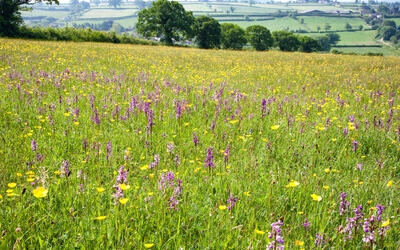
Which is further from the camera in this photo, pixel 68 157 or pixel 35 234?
pixel 68 157

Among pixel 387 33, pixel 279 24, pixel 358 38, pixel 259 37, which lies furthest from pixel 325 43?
pixel 279 24

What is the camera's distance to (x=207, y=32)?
63.0 metres

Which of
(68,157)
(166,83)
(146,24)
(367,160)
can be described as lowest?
(367,160)

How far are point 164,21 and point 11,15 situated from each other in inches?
1247

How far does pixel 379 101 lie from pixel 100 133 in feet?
23.4

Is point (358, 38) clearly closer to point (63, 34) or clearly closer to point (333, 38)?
point (333, 38)

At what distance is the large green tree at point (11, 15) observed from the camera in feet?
106

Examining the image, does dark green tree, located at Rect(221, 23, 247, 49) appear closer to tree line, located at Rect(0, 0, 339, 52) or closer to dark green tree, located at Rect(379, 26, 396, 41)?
tree line, located at Rect(0, 0, 339, 52)

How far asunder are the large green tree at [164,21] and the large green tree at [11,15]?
25.7 metres

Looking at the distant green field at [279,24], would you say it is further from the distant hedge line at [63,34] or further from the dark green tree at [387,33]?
the distant hedge line at [63,34]

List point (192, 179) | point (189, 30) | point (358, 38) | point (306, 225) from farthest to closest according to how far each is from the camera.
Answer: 1. point (358, 38)
2. point (189, 30)
3. point (192, 179)
4. point (306, 225)

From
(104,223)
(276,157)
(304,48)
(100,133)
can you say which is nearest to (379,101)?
(276,157)

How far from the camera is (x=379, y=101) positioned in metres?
6.80

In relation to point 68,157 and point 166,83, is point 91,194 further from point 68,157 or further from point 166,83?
point 166,83
